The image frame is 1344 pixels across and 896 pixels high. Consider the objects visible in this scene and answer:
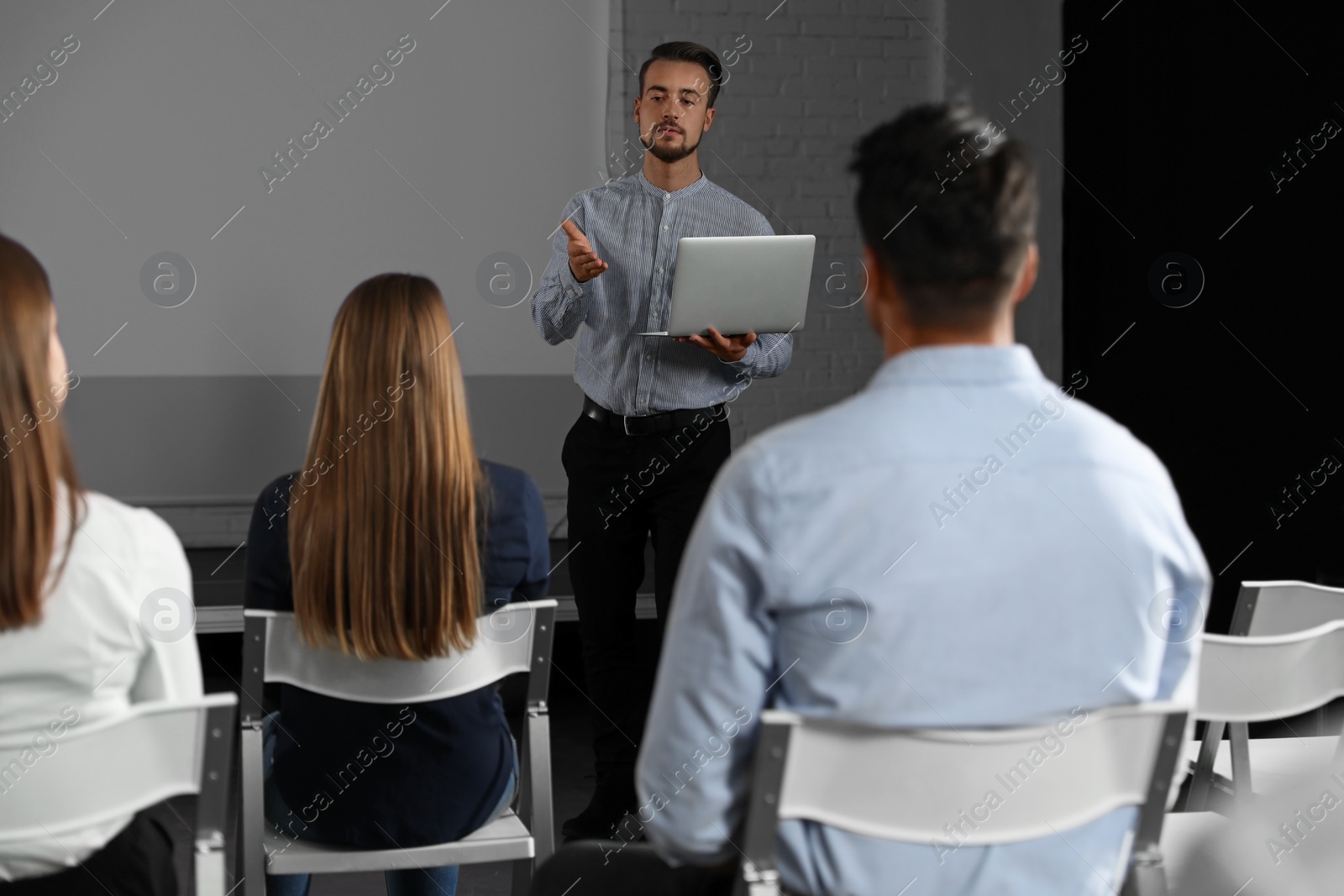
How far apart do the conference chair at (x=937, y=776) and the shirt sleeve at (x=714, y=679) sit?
0.11 feet

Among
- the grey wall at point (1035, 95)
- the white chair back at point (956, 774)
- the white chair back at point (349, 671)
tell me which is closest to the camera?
the white chair back at point (956, 774)

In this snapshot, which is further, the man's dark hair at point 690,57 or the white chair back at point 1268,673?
the man's dark hair at point 690,57

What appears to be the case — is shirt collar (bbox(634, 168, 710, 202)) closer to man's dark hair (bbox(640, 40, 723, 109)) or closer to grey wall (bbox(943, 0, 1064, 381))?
man's dark hair (bbox(640, 40, 723, 109))

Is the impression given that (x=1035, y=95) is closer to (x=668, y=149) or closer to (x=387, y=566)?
(x=668, y=149)

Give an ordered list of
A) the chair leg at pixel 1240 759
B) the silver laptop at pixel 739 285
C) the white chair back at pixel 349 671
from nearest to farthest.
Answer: the white chair back at pixel 349 671 → the chair leg at pixel 1240 759 → the silver laptop at pixel 739 285

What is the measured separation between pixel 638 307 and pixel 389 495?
4.00 ft

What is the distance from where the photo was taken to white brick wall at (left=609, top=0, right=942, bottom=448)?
15.5 ft

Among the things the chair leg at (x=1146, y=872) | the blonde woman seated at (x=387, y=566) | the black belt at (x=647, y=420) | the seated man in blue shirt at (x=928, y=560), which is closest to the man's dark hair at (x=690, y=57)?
the black belt at (x=647, y=420)

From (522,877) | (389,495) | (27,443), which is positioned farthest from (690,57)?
(27,443)

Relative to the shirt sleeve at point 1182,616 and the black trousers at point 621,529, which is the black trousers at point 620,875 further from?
the black trousers at point 621,529

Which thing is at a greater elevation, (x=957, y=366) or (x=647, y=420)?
(x=957, y=366)

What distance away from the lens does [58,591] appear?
111cm

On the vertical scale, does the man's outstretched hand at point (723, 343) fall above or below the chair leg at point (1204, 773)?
above

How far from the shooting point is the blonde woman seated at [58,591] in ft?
3.59
